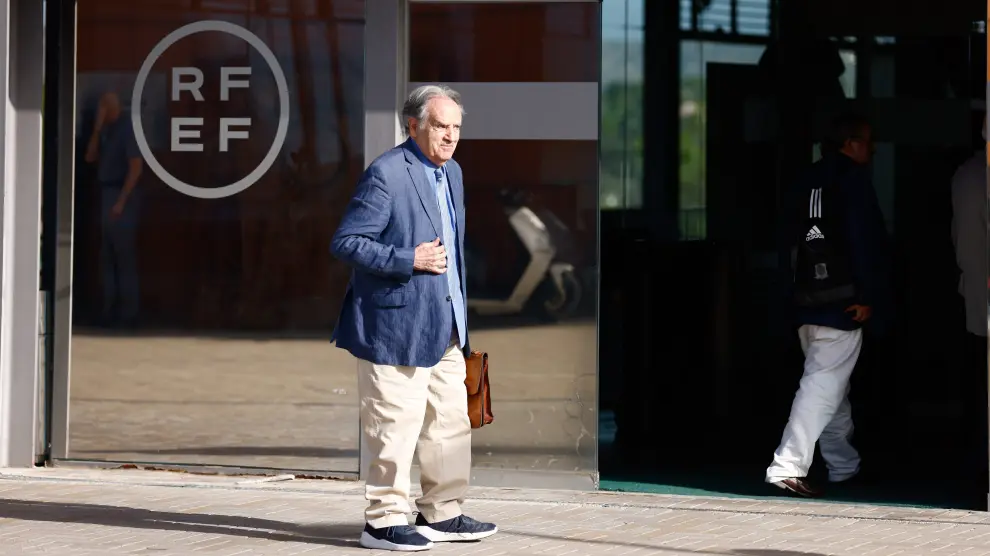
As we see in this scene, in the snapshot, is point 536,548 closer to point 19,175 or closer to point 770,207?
point 19,175

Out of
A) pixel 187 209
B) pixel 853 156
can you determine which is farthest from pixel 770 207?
pixel 187 209

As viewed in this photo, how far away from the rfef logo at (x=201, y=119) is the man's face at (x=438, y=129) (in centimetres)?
205

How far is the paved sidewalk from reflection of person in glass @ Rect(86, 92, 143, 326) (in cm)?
92

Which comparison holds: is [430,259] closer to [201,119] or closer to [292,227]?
[292,227]

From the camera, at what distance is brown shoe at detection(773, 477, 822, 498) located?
26.5ft

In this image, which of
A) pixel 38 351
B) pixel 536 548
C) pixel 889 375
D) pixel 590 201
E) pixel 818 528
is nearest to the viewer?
pixel 536 548

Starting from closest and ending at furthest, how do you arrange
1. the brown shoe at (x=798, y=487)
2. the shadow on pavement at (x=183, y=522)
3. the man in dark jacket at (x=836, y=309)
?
the shadow on pavement at (x=183, y=522)
the brown shoe at (x=798, y=487)
the man in dark jacket at (x=836, y=309)

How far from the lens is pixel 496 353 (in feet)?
26.8

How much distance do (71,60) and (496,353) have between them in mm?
2771

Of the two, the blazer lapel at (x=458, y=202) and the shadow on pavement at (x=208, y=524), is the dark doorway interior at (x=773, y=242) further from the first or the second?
the blazer lapel at (x=458, y=202)

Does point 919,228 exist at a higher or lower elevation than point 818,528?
higher

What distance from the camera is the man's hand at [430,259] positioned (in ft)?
20.9

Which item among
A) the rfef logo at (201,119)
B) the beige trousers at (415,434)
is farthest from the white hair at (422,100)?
the rfef logo at (201,119)

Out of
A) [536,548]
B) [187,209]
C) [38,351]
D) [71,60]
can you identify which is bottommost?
[536,548]
